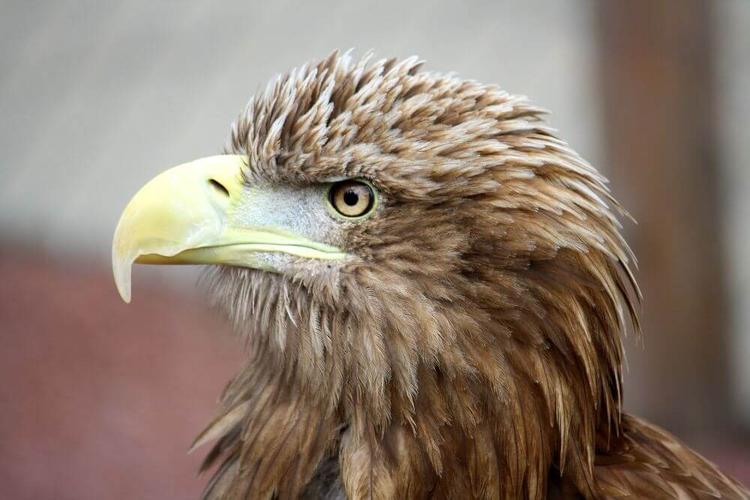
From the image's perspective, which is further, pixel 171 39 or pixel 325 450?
pixel 171 39

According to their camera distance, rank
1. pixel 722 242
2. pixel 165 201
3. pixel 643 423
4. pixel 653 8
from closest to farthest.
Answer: pixel 165 201, pixel 643 423, pixel 653 8, pixel 722 242

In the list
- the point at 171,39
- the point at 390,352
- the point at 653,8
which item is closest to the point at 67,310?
the point at 171,39

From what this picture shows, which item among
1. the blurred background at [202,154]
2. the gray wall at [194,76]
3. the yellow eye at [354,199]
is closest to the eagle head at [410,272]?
the yellow eye at [354,199]

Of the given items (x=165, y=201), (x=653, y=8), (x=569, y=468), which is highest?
(x=653, y=8)

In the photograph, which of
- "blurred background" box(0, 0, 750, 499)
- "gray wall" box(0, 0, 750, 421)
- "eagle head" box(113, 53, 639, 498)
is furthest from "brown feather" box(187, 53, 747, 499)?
"gray wall" box(0, 0, 750, 421)

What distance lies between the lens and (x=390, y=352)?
5.06 feet

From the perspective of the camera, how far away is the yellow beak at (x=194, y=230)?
152cm

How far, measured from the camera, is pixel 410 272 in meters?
1.53

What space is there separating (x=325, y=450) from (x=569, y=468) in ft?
1.41

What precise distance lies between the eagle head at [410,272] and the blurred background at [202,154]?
1977mm

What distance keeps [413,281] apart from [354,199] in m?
0.17

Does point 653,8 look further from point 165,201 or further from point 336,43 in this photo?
point 165,201

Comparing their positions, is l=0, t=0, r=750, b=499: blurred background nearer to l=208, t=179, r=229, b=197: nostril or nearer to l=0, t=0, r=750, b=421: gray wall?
l=0, t=0, r=750, b=421: gray wall

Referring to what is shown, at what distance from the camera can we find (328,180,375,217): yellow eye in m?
1.56
